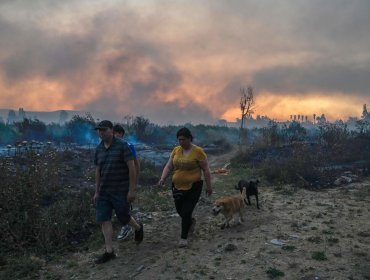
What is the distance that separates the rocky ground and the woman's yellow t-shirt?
102 cm

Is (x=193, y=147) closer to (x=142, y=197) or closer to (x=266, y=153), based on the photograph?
(x=142, y=197)

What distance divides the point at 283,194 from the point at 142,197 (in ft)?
12.6

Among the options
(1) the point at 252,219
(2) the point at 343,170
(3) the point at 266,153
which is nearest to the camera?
(1) the point at 252,219

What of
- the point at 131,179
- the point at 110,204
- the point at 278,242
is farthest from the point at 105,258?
the point at 278,242

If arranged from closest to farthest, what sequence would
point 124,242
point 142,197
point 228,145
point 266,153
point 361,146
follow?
point 124,242
point 142,197
point 361,146
point 266,153
point 228,145

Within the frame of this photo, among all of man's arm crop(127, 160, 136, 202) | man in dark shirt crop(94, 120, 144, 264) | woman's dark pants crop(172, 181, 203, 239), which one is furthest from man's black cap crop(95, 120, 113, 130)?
woman's dark pants crop(172, 181, 203, 239)

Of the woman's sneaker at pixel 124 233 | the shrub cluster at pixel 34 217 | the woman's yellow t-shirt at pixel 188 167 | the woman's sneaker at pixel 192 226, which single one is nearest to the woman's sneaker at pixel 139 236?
the woman's sneaker at pixel 124 233

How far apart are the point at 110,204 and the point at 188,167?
130 cm

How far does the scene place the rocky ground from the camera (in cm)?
519

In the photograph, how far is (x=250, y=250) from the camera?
5.97 m

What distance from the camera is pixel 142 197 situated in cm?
1019

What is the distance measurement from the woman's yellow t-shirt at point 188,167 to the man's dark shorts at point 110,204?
94 centimetres

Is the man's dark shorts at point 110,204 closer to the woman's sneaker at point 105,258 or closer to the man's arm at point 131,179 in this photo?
the man's arm at point 131,179

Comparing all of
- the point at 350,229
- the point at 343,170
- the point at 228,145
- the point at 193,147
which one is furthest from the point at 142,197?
the point at 228,145
